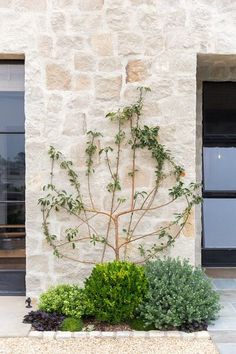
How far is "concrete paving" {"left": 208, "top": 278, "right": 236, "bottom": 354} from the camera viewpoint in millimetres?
3506

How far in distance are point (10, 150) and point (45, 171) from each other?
704 millimetres

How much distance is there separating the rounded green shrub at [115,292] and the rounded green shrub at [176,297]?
0.13m

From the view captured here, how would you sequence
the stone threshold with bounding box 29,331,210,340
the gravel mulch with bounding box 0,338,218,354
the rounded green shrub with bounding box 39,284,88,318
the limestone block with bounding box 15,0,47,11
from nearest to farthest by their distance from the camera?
the gravel mulch with bounding box 0,338,218,354 < the stone threshold with bounding box 29,331,210,340 < the rounded green shrub with bounding box 39,284,88,318 < the limestone block with bounding box 15,0,47,11

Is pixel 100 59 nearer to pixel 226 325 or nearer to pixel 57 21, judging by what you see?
pixel 57 21

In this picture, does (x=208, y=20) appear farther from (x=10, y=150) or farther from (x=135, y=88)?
(x=10, y=150)

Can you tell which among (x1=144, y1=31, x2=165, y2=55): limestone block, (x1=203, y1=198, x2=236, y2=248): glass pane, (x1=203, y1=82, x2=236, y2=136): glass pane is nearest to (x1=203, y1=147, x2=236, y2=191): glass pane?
(x1=203, y1=198, x2=236, y2=248): glass pane

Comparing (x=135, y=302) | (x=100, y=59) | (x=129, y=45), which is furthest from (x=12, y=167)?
(x=135, y=302)

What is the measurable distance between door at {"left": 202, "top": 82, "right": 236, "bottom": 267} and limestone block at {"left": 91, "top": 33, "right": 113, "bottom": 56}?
6.45 feet

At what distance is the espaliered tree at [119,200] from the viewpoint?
4.34 m

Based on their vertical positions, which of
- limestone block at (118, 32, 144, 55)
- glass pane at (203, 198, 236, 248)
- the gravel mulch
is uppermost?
limestone block at (118, 32, 144, 55)

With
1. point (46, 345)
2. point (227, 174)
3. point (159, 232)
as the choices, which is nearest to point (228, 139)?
point (227, 174)

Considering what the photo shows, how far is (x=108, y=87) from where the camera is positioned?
4.35 metres

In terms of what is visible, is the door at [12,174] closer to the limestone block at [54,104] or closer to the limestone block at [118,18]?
the limestone block at [54,104]

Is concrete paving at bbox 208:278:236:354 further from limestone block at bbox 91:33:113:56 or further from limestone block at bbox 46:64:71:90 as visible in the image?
limestone block at bbox 91:33:113:56
